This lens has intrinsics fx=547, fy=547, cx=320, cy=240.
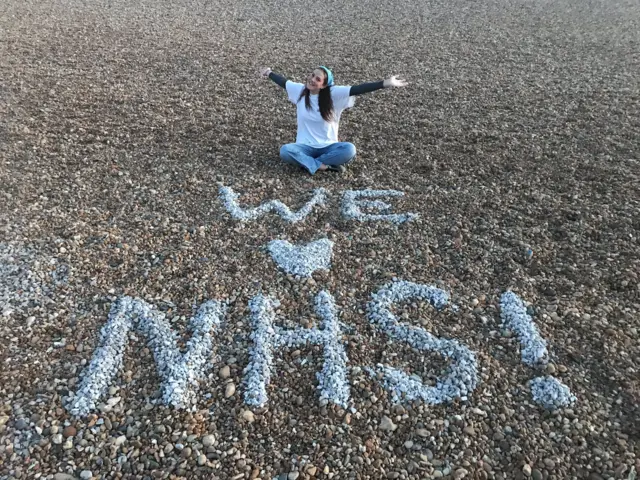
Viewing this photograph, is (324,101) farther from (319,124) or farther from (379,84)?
(379,84)

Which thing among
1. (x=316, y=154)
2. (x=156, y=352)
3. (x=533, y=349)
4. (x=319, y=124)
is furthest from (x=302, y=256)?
(x=319, y=124)

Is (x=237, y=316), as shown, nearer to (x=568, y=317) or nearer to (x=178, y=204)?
(x=178, y=204)

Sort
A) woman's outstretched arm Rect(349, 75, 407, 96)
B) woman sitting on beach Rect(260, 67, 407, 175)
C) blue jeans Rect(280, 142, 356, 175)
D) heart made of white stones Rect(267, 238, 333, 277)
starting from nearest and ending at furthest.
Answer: heart made of white stones Rect(267, 238, 333, 277)
woman's outstretched arm Rect(349, 75, 407, 96)
woman sitting on beach Rect(260, 67, 407, 175)
blue jeans Rect(280, 142, 356, 175)

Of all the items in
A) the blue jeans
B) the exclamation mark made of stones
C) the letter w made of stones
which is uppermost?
the blue jeans

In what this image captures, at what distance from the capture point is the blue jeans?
6164 mm

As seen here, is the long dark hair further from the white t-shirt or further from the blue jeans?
the blue jeans

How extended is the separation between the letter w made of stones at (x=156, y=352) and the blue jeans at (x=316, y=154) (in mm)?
2453

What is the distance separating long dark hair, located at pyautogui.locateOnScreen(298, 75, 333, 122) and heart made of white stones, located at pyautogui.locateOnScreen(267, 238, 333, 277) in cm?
179

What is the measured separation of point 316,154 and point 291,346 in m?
2.99

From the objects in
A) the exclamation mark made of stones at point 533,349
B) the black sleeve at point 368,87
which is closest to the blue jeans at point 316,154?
the black sleeve at point 368,87

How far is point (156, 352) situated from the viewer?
12.5 ft

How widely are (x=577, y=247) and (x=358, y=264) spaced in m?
2.00

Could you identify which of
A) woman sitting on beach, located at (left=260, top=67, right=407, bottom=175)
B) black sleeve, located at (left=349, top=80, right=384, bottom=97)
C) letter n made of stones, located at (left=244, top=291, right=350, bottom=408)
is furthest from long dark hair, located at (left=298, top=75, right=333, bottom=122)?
letter n made of stones, located at (left=244, top=291, right=350, bottom=408)

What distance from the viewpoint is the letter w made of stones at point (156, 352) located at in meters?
3.47
